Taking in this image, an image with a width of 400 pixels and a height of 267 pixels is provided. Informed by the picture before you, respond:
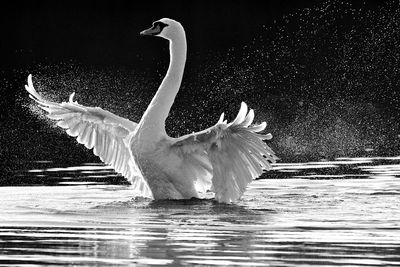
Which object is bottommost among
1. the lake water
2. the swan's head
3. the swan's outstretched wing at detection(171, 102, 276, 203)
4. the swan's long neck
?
the lake water

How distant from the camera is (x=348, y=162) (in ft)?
57.6

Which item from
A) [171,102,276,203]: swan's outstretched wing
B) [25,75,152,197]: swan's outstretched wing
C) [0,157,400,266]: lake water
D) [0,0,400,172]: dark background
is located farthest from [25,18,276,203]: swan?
[0,0,400,172]: dark background

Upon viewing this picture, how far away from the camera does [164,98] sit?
1362 centimetres

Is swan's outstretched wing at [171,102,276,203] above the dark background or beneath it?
beneath

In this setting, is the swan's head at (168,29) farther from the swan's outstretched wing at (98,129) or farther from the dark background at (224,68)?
the dark background at (224,68)

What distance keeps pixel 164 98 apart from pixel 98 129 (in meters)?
1.74

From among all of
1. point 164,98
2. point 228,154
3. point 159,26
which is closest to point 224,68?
point 159,26

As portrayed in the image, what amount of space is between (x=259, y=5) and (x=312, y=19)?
2.45m

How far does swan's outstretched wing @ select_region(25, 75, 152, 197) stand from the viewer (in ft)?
48.3

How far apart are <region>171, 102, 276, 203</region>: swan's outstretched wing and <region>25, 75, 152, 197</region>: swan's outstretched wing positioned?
1.61m

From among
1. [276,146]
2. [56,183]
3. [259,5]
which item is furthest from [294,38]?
[56,183]

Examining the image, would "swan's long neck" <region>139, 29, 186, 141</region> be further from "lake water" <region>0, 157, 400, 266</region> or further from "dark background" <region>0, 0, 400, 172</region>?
"dark background" <region>0, 0, 400, 172</region>

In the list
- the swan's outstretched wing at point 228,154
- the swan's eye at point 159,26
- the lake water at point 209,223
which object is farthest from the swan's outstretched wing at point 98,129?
the swan's outstretched wing at point 228,154

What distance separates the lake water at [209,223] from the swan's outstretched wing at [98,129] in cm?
39
